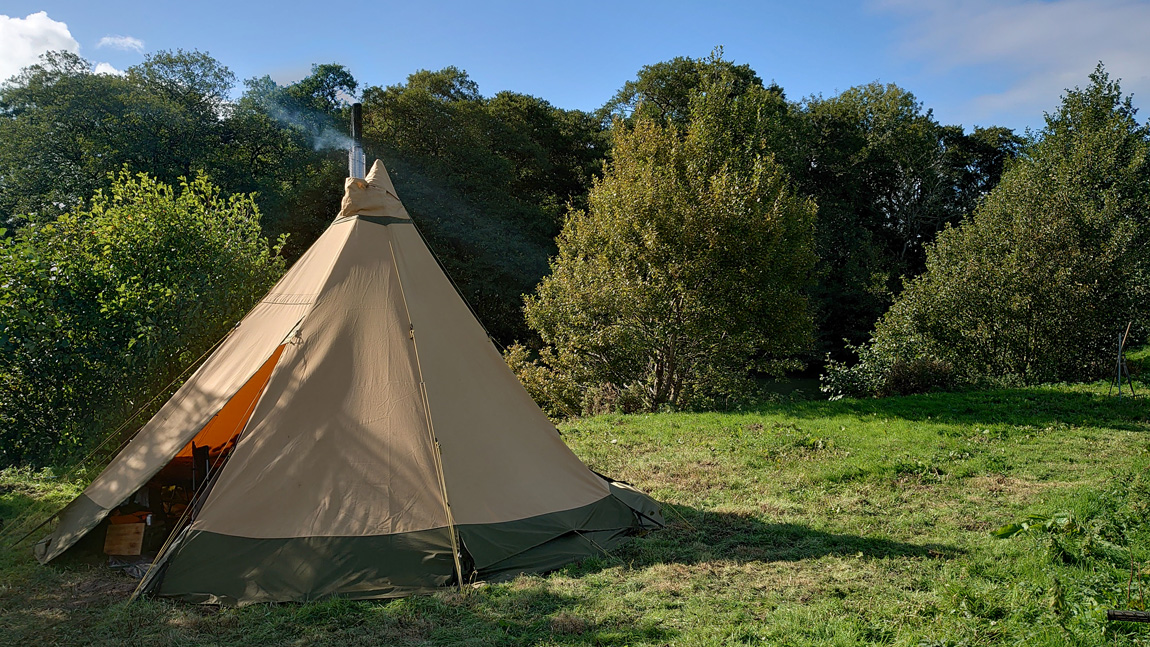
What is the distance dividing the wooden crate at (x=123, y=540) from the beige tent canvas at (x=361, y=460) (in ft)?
0.45

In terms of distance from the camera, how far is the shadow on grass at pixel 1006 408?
1134cm

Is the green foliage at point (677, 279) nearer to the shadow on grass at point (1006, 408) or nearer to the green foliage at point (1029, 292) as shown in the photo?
the shadow on grass at point (1006, 408)

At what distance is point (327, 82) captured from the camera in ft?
102

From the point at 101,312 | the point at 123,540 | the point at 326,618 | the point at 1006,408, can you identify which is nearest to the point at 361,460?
the point at 326,618

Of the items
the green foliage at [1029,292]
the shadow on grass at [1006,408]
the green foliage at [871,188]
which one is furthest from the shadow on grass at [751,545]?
the green foliage at [871,188]

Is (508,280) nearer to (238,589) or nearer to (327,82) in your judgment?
(327,82)

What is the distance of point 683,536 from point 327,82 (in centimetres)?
2983

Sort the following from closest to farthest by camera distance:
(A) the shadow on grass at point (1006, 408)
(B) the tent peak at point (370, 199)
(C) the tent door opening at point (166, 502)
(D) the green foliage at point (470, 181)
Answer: (C) the tent door opening at point (166, 502) < (B) the tent peak at point (370, 199) < (A) the shadow on grass at point (1006, 408) < (D) the green foliage at point (470, 181)

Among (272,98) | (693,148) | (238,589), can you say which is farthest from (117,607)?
(272,98)

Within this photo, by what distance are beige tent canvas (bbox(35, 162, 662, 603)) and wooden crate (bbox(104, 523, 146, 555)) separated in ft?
0.45

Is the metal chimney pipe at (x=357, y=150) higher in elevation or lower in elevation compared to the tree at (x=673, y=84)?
lower

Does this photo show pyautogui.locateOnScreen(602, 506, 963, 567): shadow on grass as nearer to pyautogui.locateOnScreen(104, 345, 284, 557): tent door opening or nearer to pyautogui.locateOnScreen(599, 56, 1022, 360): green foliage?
pyautogui.locateOnScreen(104, 345, 284, 557): tent door opening

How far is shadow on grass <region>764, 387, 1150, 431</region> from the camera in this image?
1134 cm

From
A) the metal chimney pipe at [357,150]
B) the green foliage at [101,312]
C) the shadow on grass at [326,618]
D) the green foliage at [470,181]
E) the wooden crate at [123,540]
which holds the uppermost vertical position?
the green foliage at [470,181]
